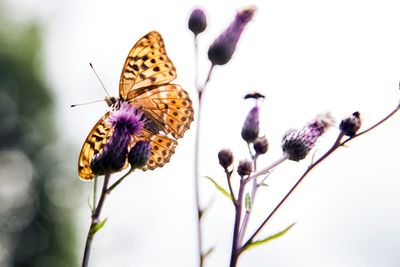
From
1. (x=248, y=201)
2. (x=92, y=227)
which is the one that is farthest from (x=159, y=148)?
(x=92, y=227)

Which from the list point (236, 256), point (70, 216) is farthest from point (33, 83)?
point (236, 256)

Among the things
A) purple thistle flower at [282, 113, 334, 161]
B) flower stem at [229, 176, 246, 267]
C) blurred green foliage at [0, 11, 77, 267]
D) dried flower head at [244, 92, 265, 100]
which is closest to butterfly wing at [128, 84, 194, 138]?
dried flower head at [244, 92, 265, 100]

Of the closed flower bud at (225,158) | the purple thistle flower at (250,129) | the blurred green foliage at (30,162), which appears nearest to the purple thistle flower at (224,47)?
the purple thistle flower at (250,129)

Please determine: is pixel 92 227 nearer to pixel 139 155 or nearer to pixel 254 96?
pixel 139 155

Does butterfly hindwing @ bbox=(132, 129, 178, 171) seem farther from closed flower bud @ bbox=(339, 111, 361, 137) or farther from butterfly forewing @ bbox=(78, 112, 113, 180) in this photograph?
closed flower bud @ bbox=(339, 111, 361, 137)

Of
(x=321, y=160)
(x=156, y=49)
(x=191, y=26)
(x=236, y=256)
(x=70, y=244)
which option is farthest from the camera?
(x=70, y=244)

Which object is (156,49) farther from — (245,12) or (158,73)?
(245,12)
